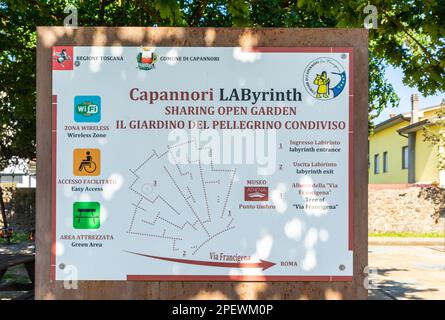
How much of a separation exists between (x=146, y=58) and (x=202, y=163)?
760mm

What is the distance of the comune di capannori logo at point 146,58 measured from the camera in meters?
3.18

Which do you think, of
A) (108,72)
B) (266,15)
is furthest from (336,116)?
(266,15)

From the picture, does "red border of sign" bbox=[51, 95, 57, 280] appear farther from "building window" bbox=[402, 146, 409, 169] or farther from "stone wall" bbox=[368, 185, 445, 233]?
"building window" bbox=[402, 146, 409, 169]

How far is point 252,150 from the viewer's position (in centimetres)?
315

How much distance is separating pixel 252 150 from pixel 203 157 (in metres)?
0.31

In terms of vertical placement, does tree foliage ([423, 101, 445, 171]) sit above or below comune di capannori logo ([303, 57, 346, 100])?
above

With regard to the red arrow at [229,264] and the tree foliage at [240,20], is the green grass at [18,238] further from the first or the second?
the red arrow at [229,264]

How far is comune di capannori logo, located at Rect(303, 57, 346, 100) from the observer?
3.18 metres

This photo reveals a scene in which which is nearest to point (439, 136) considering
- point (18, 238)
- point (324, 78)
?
point (18, 238)

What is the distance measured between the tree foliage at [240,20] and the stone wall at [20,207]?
8812mm

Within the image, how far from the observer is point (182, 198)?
10.5 feet

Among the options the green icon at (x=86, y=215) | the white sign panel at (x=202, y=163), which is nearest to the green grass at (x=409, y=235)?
the white sign panel at (x=202, y=163)

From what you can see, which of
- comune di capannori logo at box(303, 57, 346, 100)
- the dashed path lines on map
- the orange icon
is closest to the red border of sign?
the orange icon

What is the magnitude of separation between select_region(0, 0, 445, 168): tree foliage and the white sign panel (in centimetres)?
259
